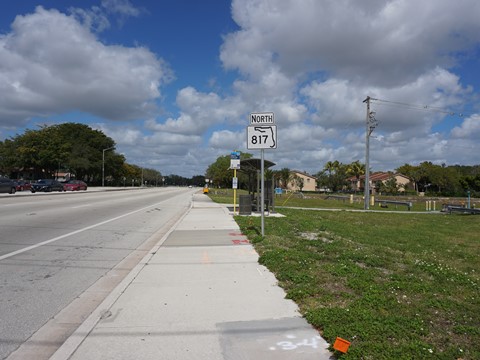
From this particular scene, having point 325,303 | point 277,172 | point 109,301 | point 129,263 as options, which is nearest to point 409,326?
point 325,303

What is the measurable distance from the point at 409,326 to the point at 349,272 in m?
2.50

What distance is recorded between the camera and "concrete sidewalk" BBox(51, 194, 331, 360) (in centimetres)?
386

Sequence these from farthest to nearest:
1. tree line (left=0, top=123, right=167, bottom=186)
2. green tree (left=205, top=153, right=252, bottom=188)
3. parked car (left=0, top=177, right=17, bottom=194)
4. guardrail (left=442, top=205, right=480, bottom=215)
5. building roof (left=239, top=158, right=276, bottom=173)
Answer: green tree (left=205, top=153, right=252, bottom=188) → tree line (left=0, top=123, right=167, bottom=186) → parked car (left=0, top=177, right=17, bottom=194) → guardrail (left=442, top=205, right=480, bottom=215) → building roof (left=239, top=158, right=276, bottom=173)

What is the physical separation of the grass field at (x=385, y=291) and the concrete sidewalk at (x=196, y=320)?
0.31 meters

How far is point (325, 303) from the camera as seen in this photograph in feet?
16.9

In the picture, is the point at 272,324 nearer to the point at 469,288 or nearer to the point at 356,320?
the point at 356,320

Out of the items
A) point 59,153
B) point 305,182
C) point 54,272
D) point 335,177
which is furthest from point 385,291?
point 305,182

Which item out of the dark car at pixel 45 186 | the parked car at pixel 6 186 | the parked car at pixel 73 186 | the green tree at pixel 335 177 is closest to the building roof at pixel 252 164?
the parked car at pixel 6 186

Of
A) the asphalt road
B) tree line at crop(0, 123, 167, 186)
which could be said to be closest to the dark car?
tree line at crop(0, 123, 167, 186)

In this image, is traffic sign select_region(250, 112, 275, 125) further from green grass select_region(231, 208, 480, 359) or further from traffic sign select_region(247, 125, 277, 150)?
green grass select_region(231, 208, 480, 359)

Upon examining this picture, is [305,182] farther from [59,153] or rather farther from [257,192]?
[257,192]

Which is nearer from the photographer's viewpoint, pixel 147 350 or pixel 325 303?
pixel 147 350

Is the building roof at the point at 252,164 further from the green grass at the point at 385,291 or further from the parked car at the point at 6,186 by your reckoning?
the parked car at the point at 6,186

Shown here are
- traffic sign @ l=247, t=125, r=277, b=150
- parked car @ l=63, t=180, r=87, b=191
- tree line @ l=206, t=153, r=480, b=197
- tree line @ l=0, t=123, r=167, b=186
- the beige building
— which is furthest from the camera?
the beige building
